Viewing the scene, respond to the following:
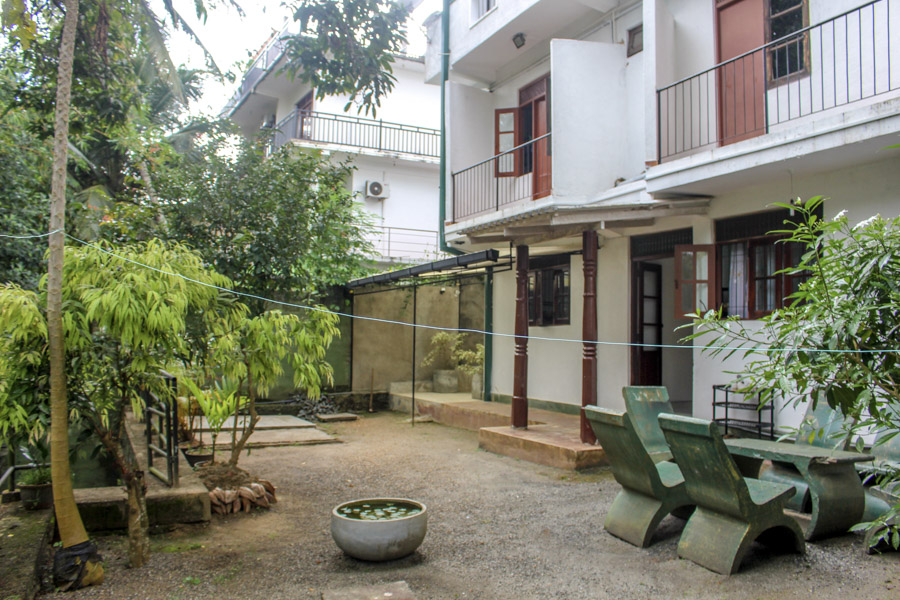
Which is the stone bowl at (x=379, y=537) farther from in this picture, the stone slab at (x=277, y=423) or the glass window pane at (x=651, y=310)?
the stone slab at (x=277, y=423)

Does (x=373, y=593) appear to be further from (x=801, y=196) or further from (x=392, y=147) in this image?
(x=392, y=147)

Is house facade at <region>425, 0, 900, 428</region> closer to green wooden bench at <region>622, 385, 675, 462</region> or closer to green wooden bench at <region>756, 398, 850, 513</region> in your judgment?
green wooden bench at <region>622, 385, 675, 462</region>

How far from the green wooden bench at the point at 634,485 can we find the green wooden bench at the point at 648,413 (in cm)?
81

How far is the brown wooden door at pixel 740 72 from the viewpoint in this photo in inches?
291

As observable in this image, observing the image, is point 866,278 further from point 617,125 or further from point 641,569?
point 617,125

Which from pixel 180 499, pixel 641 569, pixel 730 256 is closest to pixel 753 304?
pixel 730 256

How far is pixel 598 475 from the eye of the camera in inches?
288

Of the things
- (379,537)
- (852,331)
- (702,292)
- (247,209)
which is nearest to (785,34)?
(702,292)

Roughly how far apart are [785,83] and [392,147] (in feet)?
41.6

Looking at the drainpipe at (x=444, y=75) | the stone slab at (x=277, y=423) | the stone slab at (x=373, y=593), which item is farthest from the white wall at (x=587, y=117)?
the stone slab at (x=277, y=423)

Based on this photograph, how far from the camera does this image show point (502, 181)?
37.0 feet

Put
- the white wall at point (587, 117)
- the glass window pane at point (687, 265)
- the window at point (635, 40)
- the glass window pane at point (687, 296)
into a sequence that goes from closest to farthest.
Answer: the glass window pane at point (687, 265) < the glass window pane at point (687, 296) < the white wall at point (587, 117) < the window at point (635, 40)

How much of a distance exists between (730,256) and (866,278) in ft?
19.5

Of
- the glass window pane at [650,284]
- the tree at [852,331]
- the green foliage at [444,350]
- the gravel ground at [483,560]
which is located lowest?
the gravel ground at [483,560]
